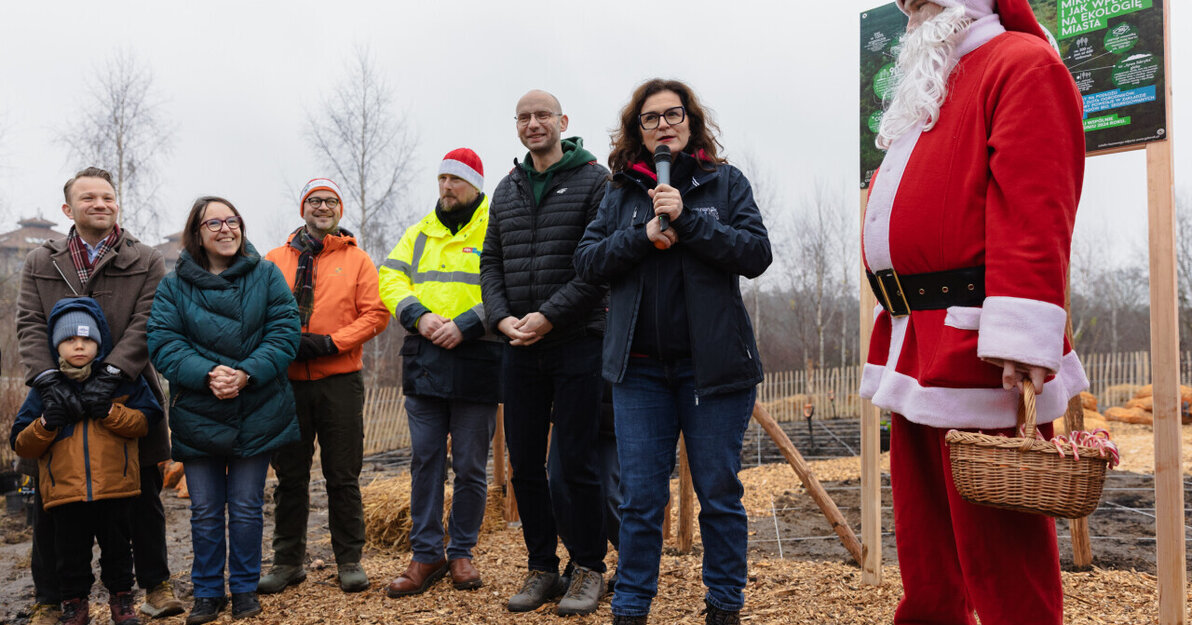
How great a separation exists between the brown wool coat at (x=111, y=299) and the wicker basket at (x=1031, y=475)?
11.8 feet

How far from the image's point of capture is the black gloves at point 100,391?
3441mm

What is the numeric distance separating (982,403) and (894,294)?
1.26 feet

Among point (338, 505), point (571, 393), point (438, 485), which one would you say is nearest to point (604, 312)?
point (571, 393)

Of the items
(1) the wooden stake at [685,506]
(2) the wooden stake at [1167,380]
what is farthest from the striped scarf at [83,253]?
(2) the wooden stake at [1167,380]

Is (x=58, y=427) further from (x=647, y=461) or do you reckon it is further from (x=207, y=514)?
(x=647, y=461)

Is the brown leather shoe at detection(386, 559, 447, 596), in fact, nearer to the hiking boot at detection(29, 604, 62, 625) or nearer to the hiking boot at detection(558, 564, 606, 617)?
the hiking boot at detection(558, 564, 606, 617)

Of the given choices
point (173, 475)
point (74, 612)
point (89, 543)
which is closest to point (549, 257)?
point (89, 543)

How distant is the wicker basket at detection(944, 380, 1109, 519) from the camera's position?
5.43 ft

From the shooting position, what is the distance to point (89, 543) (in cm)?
359

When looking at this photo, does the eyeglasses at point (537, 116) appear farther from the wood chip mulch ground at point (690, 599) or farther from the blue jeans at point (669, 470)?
the wood chip mulch ground at point (690, 599)

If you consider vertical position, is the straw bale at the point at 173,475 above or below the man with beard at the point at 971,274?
below

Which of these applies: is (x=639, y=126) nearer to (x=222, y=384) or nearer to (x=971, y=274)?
(x=971, y=274)

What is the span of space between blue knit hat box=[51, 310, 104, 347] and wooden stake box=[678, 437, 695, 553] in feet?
10.1

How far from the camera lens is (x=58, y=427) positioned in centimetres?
339
